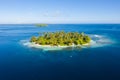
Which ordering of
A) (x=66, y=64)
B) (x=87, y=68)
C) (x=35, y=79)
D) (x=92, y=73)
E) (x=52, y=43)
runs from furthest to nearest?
(x=52, y=43) < (x=66, y=64) < (x=87, y=68) < (x=92, y=73) < (x=35, y=79)

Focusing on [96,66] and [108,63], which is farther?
[108,63]

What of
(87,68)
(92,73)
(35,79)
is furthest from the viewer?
(87,68)

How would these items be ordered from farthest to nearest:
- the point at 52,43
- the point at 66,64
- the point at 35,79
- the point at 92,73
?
Result: the point at 52,43 → the point at 66,64 → the point at 92,73 → the point at 35,79

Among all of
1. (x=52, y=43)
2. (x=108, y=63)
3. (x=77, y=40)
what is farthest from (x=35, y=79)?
(x=77, y=40)

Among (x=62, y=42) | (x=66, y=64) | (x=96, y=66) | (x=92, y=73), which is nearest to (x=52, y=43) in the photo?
(x=62, y=42)

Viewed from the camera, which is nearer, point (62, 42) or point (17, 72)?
point (17, 72)

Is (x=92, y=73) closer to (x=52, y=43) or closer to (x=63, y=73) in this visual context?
(x=63, y=73)

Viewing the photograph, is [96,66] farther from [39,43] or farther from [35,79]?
[39,43]

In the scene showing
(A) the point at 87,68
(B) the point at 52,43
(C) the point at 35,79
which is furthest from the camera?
(B) the point at 52,43
